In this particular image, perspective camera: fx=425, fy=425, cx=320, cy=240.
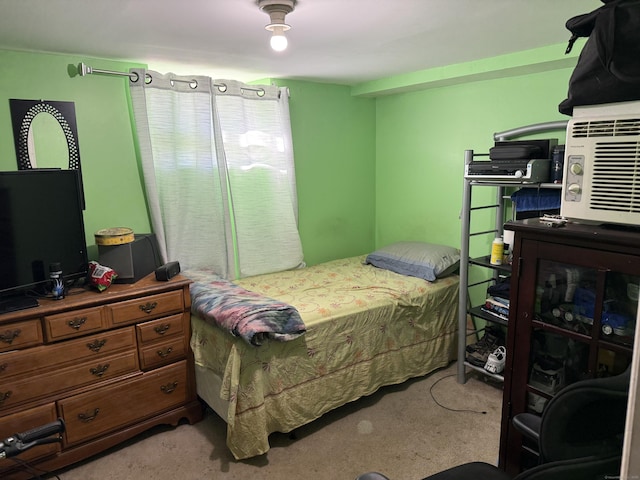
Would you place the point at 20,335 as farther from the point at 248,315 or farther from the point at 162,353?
the point at 248,315

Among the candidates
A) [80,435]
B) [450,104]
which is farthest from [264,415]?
[450,104]

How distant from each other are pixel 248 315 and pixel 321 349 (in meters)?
0.53

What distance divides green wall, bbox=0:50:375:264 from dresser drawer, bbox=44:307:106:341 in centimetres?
63

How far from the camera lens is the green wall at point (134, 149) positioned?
7.92ft

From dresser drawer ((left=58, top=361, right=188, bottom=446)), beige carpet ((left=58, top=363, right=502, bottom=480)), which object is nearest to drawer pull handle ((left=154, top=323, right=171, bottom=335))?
dresser drawer ((left=58, top=361, right=188, bottom=446))

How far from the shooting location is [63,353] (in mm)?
2090

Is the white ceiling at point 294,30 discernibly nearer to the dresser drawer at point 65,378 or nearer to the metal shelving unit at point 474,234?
the metal shelving unit at point 474,234

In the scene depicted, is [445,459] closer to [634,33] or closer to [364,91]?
[634,33]

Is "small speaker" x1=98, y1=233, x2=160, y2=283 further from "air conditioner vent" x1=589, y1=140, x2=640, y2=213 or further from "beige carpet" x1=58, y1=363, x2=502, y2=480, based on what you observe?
"air conditioner vent" x1=589, y1=140, x2=640, y2=213

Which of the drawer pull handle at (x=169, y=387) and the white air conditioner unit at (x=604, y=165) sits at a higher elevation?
the white air conditioner unit at (x=604, y=165)

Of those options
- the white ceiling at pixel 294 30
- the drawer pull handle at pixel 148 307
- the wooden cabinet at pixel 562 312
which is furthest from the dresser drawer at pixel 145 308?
the wooden cabinet at pixel 562 312

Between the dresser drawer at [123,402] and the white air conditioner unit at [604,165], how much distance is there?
2.17 metres

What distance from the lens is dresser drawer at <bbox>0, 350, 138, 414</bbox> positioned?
1969mm

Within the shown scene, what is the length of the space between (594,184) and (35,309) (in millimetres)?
2330
